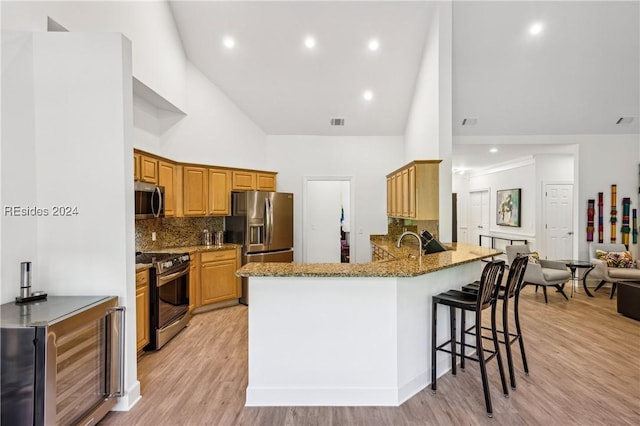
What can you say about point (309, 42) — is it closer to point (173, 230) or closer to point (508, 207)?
point (173, 230)

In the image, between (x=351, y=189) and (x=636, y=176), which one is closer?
(x=636, y=176)

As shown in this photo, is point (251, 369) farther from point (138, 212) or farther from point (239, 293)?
point (239, 293)

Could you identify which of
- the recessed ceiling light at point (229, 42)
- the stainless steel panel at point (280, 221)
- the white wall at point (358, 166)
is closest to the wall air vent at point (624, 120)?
the white wall at point (358, 166)

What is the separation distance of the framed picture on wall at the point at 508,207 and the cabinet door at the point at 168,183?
24.1 ft

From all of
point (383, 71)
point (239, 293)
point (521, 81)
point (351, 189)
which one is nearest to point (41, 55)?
point (239, 293)

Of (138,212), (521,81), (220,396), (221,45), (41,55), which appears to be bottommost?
(220,396)

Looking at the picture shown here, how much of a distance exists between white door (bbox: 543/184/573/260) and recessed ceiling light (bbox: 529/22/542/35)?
3807 millimetres

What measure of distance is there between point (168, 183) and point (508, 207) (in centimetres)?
760

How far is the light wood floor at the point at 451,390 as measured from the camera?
2.29 m

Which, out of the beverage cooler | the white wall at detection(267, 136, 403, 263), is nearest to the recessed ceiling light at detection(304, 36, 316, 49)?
the white wall at detection(267, 136, 403, 263)

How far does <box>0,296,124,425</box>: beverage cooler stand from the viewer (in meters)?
1.73

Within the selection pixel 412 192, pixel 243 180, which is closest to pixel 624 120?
pixel 412 192

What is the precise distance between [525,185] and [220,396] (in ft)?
25.3

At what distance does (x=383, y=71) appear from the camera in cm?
518
